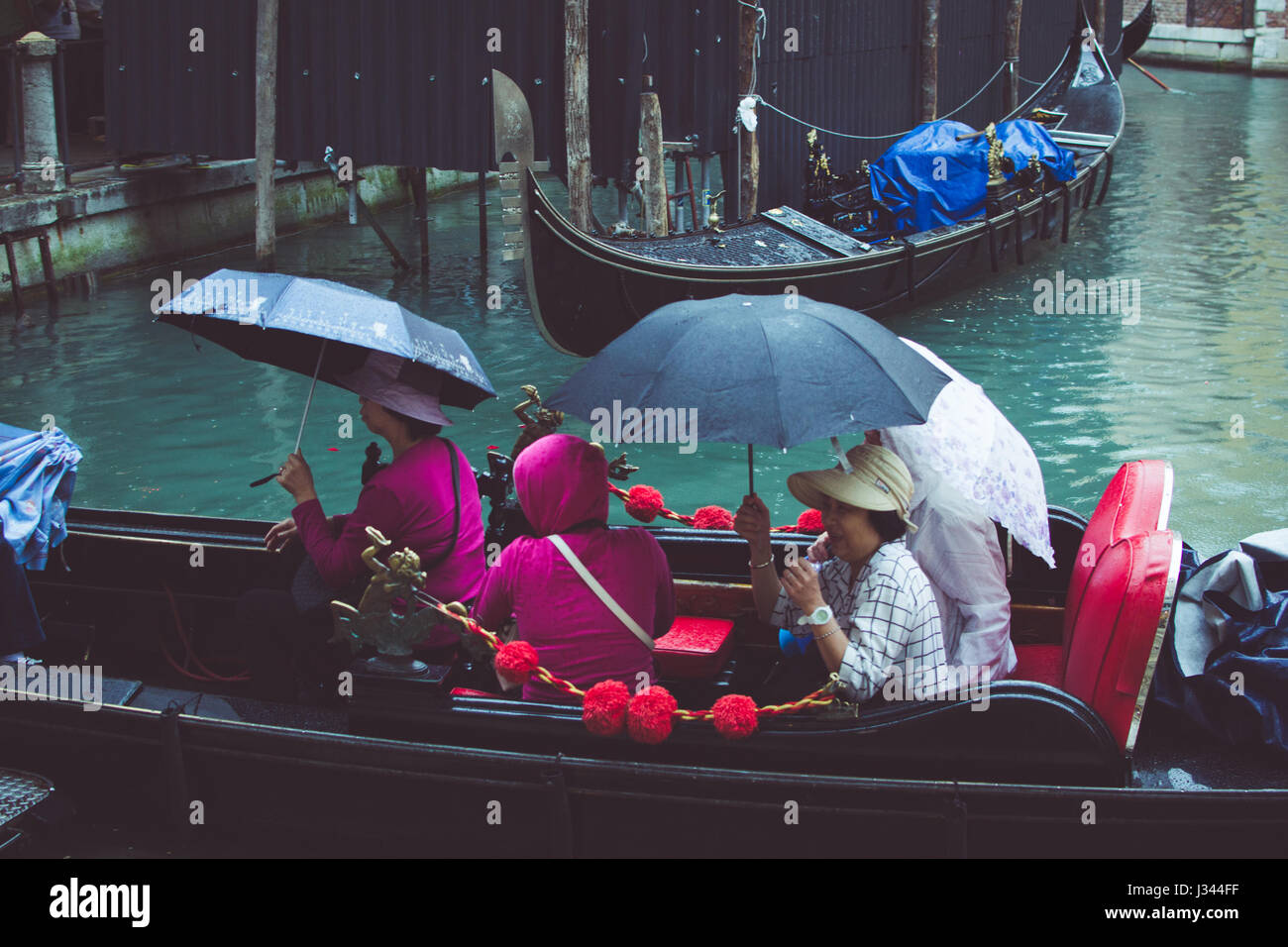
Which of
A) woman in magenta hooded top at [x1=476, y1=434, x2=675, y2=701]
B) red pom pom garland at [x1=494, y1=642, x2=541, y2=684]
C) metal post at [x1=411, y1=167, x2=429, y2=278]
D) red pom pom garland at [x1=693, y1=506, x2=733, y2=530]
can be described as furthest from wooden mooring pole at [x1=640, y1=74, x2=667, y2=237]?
red pom pom garland at [x1=494, y1=642, x2=541, y2=684]

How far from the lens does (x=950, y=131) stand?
10.4 metres

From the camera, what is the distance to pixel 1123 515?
3.36 meters

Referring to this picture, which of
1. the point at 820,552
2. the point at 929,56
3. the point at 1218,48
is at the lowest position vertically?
the point at 820,552

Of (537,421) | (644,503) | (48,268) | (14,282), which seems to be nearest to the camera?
(537,421)

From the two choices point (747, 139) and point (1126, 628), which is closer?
point (1126, 628)

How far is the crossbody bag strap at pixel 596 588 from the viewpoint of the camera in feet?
9.50

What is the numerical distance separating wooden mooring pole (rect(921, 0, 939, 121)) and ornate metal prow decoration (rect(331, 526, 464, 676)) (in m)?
10.7

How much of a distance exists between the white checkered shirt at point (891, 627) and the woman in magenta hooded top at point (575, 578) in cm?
49

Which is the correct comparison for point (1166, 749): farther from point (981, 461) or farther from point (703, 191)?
point (703, 191)

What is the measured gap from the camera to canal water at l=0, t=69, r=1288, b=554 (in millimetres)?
7258

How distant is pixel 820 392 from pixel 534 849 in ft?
4.50

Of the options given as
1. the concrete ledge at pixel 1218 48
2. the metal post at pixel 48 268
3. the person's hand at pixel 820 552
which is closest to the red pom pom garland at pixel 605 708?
the person's hand at pixel 820 552

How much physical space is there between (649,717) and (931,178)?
317 inches

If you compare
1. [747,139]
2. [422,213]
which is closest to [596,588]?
[747,139]
